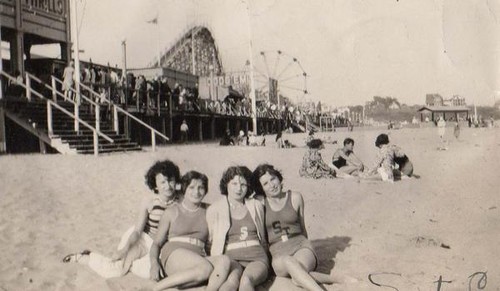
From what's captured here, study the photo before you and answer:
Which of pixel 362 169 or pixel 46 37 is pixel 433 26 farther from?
pixel 46 37

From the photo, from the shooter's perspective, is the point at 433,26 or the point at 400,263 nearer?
the point at 400,263

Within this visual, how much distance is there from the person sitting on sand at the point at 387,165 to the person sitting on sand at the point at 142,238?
443 centimetres

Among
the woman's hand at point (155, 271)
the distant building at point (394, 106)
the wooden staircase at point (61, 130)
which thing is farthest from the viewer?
the distant building at point (394, 106)

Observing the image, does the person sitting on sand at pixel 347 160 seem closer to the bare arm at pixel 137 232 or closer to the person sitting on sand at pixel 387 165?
the person sitting on sand at pixel 387 165

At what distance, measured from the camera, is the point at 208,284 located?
317 centimetres

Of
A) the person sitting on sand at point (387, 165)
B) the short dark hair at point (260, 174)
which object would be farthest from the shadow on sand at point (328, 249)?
the person sitting on sand at point (387, 165)

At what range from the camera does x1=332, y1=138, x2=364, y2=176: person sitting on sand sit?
7984mm

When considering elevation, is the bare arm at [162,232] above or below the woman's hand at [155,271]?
above

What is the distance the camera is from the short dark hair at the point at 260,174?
358 cm

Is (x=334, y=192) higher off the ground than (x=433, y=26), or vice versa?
(x=433, y=26)

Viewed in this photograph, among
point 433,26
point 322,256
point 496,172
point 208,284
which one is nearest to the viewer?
point 208,284

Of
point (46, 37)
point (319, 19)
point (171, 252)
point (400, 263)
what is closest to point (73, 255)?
point (171, 252)

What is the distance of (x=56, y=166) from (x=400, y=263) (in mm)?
5493

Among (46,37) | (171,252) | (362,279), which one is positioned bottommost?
(362,279)
